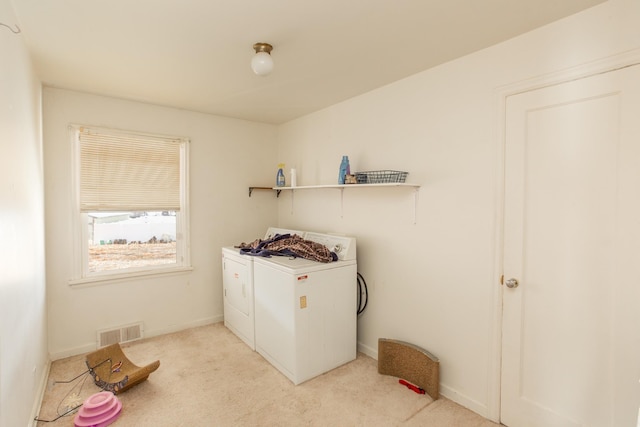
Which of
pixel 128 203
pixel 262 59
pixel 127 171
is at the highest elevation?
pixel 262 59

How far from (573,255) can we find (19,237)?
3045 millimetres

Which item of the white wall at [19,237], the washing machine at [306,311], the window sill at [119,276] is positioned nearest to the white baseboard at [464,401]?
the washing machine at [306,311]

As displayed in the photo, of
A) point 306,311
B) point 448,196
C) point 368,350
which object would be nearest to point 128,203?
point 306,311

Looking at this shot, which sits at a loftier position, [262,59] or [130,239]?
[262,59]

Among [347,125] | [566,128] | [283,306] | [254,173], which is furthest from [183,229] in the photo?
[566,128]

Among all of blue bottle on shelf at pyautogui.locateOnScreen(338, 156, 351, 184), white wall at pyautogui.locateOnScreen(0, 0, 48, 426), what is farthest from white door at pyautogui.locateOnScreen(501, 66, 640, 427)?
white wall at pyautogui.locateOnScreen(0, 0, 48, 426)

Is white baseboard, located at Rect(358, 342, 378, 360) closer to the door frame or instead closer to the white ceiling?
the door frame

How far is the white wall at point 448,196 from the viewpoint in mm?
1892

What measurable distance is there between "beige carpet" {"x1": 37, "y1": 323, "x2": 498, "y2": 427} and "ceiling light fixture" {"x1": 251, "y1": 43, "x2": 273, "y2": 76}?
2279 mm

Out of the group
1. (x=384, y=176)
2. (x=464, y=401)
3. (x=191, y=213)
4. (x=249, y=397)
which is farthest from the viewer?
(x=191, y=213)

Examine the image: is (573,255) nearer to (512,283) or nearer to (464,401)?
(512,283)

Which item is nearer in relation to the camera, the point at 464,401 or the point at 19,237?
the point at 19,237

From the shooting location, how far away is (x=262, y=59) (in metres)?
2.01

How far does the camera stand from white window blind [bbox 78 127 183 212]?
121 inches
